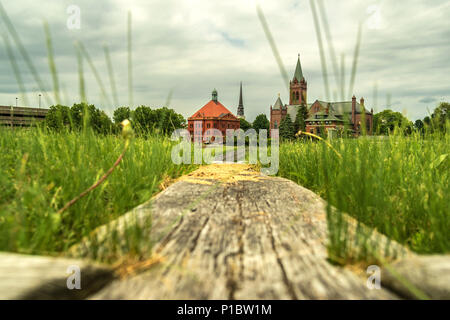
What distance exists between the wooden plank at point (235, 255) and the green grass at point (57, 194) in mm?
178

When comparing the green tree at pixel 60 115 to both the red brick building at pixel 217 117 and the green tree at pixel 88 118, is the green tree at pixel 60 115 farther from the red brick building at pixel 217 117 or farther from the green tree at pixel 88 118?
the red brick building at pixel 217 117

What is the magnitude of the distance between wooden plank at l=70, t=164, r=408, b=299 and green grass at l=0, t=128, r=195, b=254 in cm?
18

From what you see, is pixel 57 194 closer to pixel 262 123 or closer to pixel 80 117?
pixel 80 117

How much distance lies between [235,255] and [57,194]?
1.12 meters

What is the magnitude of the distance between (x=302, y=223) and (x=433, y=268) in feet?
2.33

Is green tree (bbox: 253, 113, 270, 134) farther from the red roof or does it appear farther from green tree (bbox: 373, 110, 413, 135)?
green tree (bbox: 373, 110, 413, 135)

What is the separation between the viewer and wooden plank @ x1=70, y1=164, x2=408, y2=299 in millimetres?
959

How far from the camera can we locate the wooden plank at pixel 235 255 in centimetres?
96

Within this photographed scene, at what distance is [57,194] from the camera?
165 cm

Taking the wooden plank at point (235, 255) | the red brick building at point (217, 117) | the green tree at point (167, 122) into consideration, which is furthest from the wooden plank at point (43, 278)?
the red brick building at point (217, 117)

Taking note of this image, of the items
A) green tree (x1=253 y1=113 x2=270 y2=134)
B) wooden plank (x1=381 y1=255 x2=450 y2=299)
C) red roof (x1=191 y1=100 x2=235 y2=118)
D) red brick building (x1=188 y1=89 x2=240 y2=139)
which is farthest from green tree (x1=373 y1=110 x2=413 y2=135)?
green tree (x1=253 y1=113 x2=270 y2=134)

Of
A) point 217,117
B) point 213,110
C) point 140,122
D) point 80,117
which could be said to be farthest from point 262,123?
point 80,117

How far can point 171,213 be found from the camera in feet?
5.69

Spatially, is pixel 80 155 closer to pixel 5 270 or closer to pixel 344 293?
pixel 5 270
